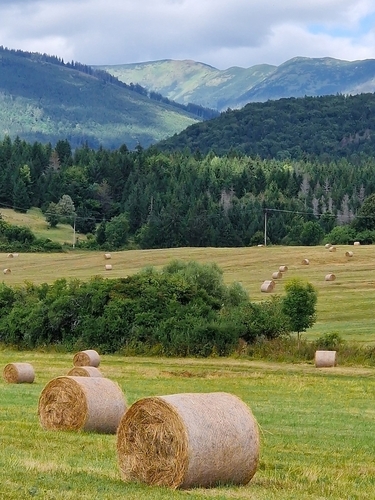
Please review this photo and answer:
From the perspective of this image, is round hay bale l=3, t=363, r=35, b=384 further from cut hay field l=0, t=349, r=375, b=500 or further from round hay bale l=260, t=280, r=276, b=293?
round hay bale l=260, t=280, r=276, b=293

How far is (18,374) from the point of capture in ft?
99.7

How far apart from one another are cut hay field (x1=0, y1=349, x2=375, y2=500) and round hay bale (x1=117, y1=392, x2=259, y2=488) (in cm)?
20

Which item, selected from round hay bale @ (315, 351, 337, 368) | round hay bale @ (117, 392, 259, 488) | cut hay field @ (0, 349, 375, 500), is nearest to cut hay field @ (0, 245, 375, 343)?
round hay bale @ (315, 351, 337, 368)

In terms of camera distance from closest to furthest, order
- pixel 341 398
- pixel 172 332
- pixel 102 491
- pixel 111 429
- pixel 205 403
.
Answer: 1. pixel 102 491
2. pixel 205 403
3. pixel 111 429
4. pixel 341 398
5. pixel 172 332

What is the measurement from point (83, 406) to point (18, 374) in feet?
38.1

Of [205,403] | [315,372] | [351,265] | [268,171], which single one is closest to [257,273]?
[351,265]

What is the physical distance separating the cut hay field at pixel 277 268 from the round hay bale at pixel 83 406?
28.4 m

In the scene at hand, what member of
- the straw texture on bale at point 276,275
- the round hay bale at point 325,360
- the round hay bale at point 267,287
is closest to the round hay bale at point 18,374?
the round hay bale at point 325,360

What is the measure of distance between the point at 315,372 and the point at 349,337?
1131 centimetres

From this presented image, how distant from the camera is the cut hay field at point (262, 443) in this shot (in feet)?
43.0

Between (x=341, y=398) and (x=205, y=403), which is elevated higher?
(x=205, y=403)

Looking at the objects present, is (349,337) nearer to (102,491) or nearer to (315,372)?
(315,372)

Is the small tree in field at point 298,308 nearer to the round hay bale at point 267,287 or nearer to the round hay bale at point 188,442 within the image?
the round hay bale at point 267,287

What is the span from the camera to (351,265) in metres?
79.7
